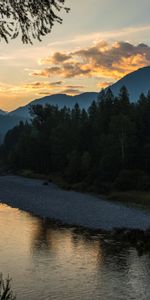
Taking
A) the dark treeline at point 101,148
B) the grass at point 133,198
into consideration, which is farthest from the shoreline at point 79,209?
the dark treeline at point 101,148

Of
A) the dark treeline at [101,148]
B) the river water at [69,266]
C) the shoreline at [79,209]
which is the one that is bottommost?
the river water at [69,266]

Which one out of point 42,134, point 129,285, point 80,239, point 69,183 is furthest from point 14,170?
point 129,285

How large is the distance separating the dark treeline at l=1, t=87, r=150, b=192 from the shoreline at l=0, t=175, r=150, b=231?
322 inches

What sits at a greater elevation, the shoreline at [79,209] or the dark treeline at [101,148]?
the dark treeline at [101,148]

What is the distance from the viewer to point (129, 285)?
2522 cm

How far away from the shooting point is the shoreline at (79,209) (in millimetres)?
47375

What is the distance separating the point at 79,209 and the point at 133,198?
11798 millimetres

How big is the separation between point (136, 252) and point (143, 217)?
17989mm

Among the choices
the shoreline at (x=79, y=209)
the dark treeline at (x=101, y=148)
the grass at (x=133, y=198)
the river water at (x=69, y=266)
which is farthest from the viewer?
the dark treeline at (x=101, y=148)

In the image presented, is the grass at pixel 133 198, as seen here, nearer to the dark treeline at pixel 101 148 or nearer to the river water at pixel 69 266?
the dark treeline at pixel 101 148

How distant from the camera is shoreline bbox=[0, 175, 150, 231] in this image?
155 feet

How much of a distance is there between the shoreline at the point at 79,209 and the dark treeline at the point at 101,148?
8.19m

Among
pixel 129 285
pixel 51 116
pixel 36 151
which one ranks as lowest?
pixel 129 285

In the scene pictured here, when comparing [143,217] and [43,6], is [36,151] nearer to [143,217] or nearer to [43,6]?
[143,217]
